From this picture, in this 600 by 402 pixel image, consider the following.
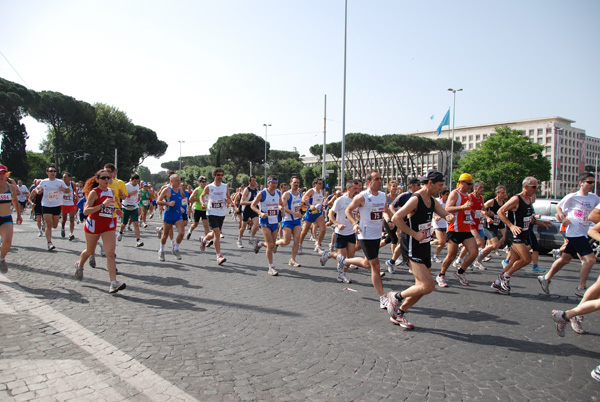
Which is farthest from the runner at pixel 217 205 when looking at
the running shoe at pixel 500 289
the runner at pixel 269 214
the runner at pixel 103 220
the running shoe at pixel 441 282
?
the running shoe at pixel 500 289

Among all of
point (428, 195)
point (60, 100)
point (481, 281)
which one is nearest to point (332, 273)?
point (481, 281)

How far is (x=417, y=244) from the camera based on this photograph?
484 centimetres

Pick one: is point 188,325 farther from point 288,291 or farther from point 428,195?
point 428,195

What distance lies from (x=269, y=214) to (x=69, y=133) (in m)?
53.8

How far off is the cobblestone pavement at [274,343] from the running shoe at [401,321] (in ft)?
0.36

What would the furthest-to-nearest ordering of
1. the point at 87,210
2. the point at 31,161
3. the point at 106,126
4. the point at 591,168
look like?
the point at 591,168 → the point at 31,161 → the point at 106,126 → the point at 87,210

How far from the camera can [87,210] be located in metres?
6.09

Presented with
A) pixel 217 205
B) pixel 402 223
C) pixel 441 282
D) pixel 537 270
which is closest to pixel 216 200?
pixel 217 205

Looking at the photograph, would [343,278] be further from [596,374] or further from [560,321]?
[596,374]

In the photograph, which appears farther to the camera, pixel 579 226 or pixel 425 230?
pixel 579 226

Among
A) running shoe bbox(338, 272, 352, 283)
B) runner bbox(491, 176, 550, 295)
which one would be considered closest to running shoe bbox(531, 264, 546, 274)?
runner bbox(491, 176, 550, 295)

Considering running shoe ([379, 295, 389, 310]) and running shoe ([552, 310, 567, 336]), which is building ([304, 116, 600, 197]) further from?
running shoe ([552, 310, 567, 336])

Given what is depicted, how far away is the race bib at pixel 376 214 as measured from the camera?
6.19m

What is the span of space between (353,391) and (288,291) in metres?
3.45
